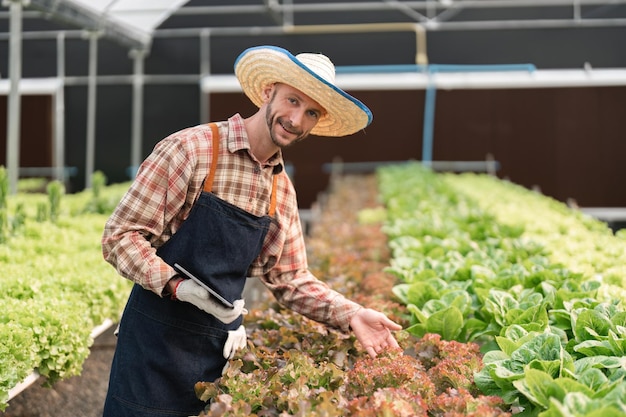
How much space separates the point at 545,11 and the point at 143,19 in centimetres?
757

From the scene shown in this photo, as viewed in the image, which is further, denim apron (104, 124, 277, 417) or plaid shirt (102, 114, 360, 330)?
denim apron (104, 124, 277, 417)

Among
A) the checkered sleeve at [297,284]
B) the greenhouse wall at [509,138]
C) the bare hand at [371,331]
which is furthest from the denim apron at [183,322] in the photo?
the greenhouse wall at [509,138]

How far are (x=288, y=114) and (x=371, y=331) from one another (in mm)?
895

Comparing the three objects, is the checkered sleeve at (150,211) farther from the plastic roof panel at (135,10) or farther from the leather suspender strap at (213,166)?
the plastic roof panel at (135,10)

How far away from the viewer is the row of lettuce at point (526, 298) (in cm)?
221

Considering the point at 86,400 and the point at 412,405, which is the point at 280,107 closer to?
the point at 412,405

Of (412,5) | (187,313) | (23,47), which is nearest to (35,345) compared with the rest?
(187,313)

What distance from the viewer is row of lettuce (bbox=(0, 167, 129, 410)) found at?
3.29 m

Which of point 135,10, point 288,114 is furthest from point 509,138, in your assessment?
point 288,114

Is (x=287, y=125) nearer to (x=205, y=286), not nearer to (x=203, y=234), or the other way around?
(x=203, y=234)

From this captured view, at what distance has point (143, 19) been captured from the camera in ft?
37.2

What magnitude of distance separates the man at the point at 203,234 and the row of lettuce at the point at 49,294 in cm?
65

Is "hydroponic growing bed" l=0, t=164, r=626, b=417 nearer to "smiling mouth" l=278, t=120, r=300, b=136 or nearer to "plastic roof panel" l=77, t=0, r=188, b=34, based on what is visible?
"smiling mouth" l=278, t=120, r=300, b=136

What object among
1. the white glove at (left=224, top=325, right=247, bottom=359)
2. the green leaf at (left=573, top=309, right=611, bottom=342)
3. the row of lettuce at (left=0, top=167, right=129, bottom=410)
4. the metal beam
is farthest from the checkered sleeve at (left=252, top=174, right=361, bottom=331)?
the metal beam
